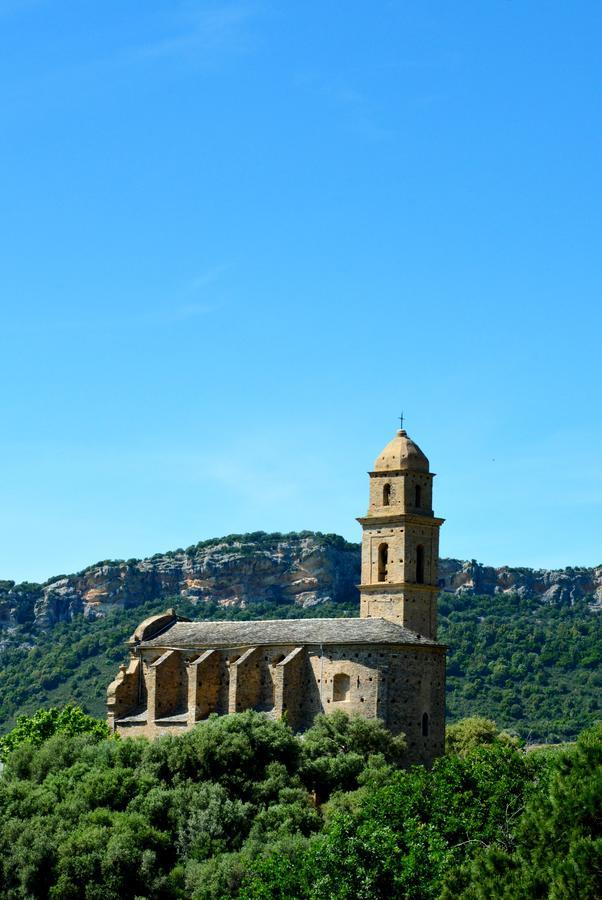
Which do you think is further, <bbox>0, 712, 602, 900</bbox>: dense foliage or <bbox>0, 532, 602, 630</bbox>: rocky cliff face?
<bbox>0, 532, 602, 630</bbox>: rocky cliff face

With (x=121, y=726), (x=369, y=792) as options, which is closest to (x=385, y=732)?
(x=369, y=792)

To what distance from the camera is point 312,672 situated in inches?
2443

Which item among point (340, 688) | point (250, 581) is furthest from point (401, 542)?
point (250, 581)

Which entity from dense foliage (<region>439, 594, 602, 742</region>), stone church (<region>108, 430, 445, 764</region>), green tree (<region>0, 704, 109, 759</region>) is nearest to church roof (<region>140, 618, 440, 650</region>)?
stone church (<region>108, 430, 445, 764</region>)

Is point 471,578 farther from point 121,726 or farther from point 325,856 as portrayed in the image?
point 325,856

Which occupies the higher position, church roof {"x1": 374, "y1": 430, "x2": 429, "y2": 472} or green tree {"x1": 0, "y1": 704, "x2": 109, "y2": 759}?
church roof {"x1": 374, "y1": 430, "x2": 429, "y2": 472}

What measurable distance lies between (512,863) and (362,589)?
30.8 m

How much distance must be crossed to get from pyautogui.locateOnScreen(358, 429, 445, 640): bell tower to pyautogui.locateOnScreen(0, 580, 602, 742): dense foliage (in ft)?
115

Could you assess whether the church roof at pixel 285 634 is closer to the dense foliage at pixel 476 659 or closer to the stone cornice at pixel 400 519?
the stone cornice at pixel 400 519

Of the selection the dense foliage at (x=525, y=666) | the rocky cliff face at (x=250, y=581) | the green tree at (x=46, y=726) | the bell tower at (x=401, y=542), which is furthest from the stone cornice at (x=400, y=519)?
the rocky cliff face at (x=250, y=581)

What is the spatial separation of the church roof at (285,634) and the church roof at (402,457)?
6.32 metres

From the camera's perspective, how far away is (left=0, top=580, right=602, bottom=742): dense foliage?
103375 mm

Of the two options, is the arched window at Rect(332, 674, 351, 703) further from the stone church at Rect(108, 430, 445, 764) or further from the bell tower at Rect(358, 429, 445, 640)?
the bell tower at Rect(358, 429, 445, 640)

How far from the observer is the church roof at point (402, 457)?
6475cm
